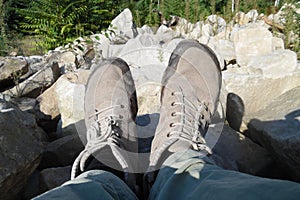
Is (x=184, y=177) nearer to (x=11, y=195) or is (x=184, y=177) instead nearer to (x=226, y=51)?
(x=11, y=195)

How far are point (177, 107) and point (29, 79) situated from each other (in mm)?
1481

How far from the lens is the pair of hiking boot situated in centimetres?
147

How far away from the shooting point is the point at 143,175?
1534 millimetres

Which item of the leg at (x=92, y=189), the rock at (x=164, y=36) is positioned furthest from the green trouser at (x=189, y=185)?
the rock at (x=164, y=36)

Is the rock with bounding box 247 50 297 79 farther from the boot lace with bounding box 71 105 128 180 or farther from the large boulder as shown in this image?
the boot lace with bounding box 71 105 128 180

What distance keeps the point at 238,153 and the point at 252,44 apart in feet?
5.01

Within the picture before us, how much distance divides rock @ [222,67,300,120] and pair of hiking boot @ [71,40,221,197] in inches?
8.4

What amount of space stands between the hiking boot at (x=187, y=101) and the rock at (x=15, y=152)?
564mm

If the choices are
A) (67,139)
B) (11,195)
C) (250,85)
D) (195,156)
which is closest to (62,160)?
(67,139)

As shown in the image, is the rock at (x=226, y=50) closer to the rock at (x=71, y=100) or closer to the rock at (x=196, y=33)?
the rock at (x=196, y=33)

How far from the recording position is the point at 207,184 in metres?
1.01

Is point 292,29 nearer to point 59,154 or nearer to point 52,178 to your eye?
point 59,154

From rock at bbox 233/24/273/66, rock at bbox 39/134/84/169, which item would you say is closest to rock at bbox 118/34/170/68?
rock at bbox 233/24/273/66

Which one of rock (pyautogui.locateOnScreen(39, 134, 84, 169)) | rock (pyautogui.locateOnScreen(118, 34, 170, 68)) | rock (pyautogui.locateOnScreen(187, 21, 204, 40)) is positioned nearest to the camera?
rock (pyautogui.locateOnScreen(39, 134, 84, 169))
